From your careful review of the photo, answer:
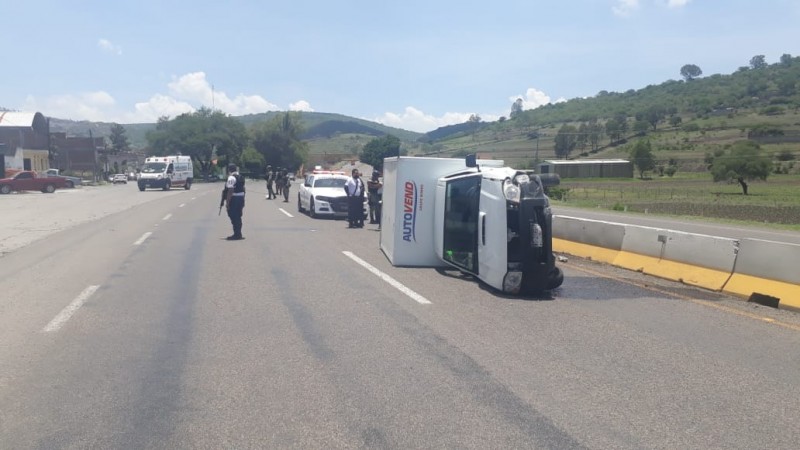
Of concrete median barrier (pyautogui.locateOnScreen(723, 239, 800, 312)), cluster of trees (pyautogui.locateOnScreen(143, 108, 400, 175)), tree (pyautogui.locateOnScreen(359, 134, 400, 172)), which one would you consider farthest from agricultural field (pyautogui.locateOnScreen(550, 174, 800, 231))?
cluster of trees (pyautogui.locateOnScreen(143, 108, 400, 175))

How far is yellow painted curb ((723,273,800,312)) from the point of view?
1001 cm

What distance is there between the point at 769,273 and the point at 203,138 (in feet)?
319

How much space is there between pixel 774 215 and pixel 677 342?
31.1 m

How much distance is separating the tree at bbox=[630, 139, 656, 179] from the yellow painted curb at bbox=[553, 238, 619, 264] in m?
50.2

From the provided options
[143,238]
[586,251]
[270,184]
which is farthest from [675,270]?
[270,184]

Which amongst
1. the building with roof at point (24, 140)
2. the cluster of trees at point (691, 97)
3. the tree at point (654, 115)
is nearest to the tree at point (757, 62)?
the cluster of trees at point (691, 97)

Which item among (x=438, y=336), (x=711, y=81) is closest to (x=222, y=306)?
(x=438, y=336)

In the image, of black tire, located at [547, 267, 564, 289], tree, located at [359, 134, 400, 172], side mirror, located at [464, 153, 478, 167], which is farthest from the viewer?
tree, located at [359, 134, 400, 172]

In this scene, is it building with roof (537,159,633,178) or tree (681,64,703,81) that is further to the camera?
tree (681,64,703,81)

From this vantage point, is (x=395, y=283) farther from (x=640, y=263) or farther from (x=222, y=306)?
(x=640, y=263)

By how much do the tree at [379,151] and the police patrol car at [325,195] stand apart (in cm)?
144

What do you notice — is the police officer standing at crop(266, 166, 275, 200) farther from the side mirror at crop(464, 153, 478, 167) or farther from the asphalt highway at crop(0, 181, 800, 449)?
the side mirror at crop(464, 153, 478, 167)

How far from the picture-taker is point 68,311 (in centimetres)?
962

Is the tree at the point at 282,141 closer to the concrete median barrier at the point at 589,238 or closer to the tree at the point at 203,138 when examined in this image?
the tree at the point at 203,138
